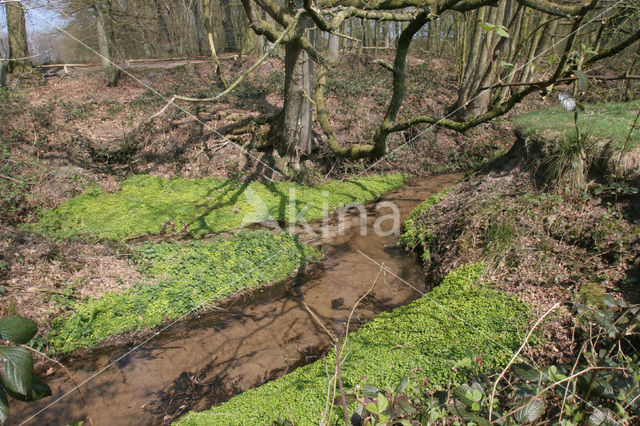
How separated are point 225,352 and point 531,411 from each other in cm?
377

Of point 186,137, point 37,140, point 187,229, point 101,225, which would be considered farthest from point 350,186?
point 37,140

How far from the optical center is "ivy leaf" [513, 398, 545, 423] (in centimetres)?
155

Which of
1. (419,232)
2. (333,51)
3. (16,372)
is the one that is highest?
(333,51)

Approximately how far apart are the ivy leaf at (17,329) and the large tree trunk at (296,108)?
751 cm

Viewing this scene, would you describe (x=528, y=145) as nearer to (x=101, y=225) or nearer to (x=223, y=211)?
(x=223, y=211)

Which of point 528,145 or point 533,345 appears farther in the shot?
point 528,145

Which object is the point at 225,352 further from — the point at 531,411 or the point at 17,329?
the point at 531,411

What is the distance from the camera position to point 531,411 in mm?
1572

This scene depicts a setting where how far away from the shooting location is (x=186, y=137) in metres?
10.3

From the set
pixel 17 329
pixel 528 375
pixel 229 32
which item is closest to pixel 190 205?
pixel 17 329

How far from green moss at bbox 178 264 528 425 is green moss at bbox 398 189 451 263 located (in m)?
1.69

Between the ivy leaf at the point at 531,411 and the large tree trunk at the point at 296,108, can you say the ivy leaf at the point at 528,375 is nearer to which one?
the ivy leaf at the point at 531,411

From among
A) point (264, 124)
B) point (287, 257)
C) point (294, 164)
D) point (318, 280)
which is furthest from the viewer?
point (264, 124)

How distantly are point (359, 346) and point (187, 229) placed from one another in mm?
4409
